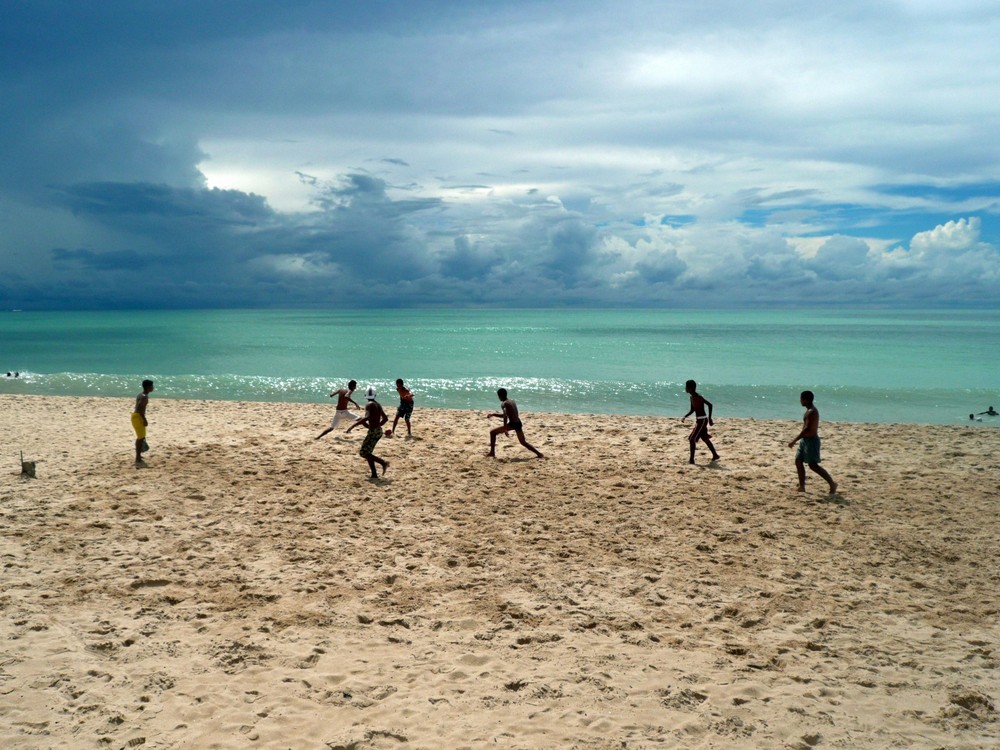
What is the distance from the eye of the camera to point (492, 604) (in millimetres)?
6762

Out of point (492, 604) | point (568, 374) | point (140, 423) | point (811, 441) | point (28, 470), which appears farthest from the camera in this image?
point (568, 374)

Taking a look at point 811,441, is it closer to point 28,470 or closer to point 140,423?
point 140,423

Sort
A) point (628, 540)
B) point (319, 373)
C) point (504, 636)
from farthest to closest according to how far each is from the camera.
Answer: point (319, 373)
point (628, 540)
point (504, 636)

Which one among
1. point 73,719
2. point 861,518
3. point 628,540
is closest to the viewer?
point 73,719

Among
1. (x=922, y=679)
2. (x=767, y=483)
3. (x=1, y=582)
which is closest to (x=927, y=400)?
(x=767, y=483)

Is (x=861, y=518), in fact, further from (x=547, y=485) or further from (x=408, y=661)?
(x=408, y=661)

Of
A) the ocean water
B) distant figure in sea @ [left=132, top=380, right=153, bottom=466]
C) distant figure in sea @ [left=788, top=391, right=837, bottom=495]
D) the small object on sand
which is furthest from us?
the ocean water

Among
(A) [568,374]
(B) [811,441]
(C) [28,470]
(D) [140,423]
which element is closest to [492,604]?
(B) [811,441]

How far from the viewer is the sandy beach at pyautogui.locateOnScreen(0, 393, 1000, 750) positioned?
4875mm

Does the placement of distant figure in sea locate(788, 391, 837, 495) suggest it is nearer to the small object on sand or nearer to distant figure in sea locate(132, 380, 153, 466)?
distant figure in sea locate(132, 380, 153, 466)

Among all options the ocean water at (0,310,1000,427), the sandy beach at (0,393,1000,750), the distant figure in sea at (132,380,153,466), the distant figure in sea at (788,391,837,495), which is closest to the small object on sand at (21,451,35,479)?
the sandy beach at (0,393,1000,750)

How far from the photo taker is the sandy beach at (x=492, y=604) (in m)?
4.88

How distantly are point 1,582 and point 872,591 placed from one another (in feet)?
29.6

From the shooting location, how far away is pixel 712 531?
8867 millimetres
